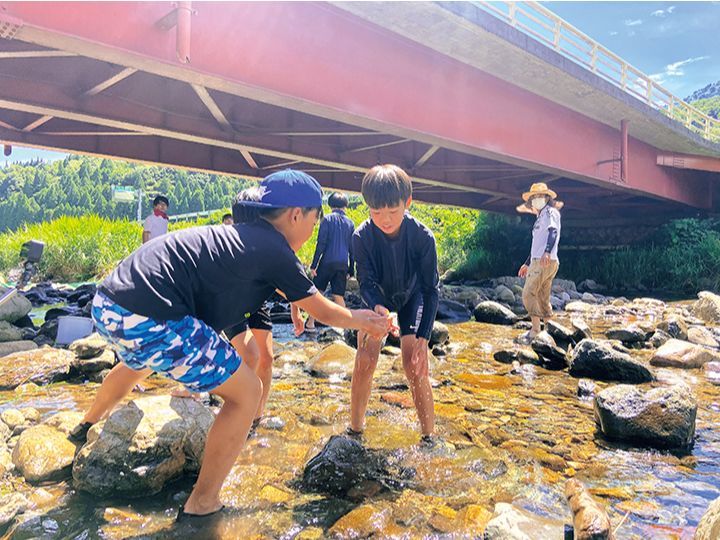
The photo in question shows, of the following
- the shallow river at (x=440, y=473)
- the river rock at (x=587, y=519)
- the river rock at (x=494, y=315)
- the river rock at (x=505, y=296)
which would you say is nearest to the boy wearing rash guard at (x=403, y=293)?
the shallow river at (x=440, y=473)

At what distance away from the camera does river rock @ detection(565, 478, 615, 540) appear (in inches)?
70.0

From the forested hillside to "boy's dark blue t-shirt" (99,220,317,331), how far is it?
86610 millimetres

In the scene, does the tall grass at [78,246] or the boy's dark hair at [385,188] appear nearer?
the boy's dark hair at [385,188]

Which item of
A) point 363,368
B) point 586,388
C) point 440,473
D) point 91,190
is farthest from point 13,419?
point 91,190

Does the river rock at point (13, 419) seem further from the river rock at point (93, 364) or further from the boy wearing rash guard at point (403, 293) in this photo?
the boy wearing rash guard at point (403, 293)

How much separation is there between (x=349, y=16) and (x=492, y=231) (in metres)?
16.4

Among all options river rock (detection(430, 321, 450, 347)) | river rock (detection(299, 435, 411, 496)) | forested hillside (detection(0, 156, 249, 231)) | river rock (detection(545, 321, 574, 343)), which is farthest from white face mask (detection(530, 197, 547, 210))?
forested hillside (detection(0, 156, 249, 231))

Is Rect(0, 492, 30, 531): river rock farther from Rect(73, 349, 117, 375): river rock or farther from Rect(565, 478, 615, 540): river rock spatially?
Rect(73, 349, 117, 375): river rock

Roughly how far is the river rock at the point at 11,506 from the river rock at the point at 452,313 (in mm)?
8607

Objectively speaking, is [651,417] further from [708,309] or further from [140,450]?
[708,309]

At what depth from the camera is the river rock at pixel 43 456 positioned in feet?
8.19

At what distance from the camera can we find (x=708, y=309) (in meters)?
10.2

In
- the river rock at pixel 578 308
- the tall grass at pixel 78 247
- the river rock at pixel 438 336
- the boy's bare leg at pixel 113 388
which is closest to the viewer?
the boy's bare leg at pixel 113 388

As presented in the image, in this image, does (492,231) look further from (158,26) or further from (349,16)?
(158,26)
